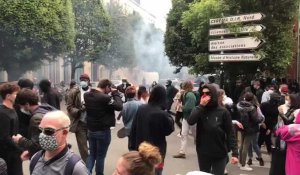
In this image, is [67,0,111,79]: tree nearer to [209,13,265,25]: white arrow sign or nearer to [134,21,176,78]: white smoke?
[134,21,176,78]: white smoke

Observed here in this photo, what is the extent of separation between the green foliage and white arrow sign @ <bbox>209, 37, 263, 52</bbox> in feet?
115

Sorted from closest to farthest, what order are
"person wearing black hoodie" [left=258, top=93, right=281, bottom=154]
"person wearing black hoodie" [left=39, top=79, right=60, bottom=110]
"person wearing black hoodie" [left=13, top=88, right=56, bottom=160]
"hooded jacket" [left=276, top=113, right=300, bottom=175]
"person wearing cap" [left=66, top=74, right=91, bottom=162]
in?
1. "person wearing black hoodie" [left=13, top=88, right=56, bottom=160]
2. "hooded jacket" [left=276, top=113, right=300, bottom=175]
3. "person wearing cap" [left=66, top=74, right=91, bottom=162]
4. "person wearing black hoodie" [left=39, top=79, right=60, bottom=110]
5. "person wearing black hoodie" [left=258, top=93, right=281, bottom=154]

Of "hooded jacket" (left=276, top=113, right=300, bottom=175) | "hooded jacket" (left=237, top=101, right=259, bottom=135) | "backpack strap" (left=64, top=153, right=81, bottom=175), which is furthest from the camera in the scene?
"hooded jacket" (left=237, top=101, right=259, bottom=135)

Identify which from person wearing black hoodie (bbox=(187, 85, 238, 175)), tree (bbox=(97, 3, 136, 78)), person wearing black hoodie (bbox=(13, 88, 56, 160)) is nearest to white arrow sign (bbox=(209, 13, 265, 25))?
person wearing black hoodie (bbox=(187, 85, 238, 175))

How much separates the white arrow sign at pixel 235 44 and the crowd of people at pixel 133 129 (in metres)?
1.42

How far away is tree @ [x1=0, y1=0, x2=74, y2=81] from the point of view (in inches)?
1078

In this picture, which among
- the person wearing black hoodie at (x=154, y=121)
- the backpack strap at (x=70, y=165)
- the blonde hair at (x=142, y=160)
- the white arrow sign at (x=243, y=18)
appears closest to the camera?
the blonde hair at (x=142, y=160)

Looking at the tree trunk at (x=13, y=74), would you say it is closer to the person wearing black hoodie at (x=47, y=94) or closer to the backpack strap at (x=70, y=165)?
the person wearing black hoodie at (x=47, y=94)

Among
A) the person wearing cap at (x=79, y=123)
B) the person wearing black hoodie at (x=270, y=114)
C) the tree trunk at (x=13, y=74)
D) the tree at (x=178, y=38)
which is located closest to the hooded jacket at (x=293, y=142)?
the person wearing cap at (x=79, y=123)

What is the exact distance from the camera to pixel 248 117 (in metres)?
8.06

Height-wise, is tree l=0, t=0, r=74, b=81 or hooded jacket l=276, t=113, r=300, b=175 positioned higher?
tree l=0, t=0, r=74, b=81

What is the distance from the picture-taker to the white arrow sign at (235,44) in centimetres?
1012

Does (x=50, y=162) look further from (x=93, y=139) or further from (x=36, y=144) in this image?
(x=93, y=139)

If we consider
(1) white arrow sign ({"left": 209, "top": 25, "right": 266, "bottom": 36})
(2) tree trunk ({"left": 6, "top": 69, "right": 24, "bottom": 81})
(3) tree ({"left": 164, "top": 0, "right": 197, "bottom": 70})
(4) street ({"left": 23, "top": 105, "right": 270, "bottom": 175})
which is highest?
(3) tree ({"left": 164, "top": 0, "right": 197, "bottom": 70})
